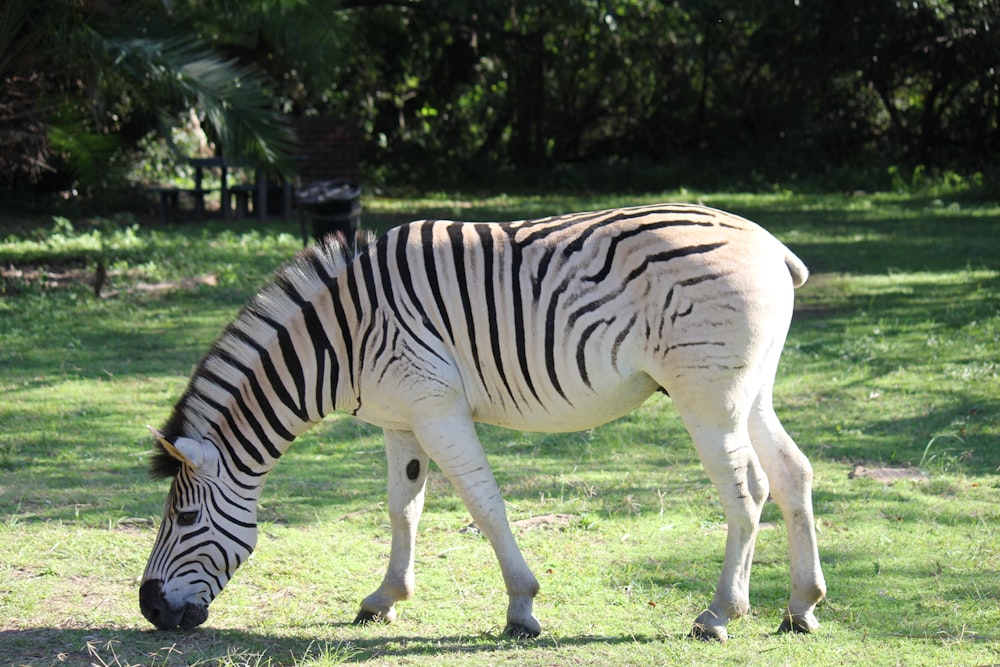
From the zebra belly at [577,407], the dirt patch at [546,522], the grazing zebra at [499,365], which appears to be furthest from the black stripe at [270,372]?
the dirt patch at [546,522]

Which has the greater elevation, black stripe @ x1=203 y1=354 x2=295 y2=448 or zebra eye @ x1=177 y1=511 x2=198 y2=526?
black stripe @ x1=203 y1=354 x2=295 y2=448

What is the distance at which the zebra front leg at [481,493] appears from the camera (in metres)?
4.20

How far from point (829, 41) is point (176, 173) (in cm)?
1207

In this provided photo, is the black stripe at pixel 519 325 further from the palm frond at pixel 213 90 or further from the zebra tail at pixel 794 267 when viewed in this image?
the palm frond at pixel 213 90

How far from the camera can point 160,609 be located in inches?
165

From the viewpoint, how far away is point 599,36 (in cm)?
2206

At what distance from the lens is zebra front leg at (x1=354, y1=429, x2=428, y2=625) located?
4543 mm

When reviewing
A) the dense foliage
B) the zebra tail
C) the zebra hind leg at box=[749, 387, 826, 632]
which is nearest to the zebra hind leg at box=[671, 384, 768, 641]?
the zebra hind leg at box=[749, 387, 826, 632]

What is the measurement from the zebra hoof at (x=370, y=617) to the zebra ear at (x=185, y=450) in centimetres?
96

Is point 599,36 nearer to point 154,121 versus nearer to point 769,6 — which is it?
point 769,6

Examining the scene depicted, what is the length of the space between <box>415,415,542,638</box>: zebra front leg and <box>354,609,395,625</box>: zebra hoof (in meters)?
0.58

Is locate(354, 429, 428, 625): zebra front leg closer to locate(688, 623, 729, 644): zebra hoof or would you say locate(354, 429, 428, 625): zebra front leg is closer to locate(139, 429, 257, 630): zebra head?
locate(139, 429, 257, 630): zebra head

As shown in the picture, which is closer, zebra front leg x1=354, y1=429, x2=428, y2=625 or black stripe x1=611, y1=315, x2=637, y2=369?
black stripe x1=611, y1=315, x2=637, y2=369

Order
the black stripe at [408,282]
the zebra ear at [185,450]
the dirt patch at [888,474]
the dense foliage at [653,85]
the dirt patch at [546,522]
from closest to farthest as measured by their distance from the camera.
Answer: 1. the zebra ear at [185,450]
2. the black stripe at [408,282]
3. the dirt patch at [546,522]
4. the dirt patch at [888,474]
5. the dense foliage at [653,85]
